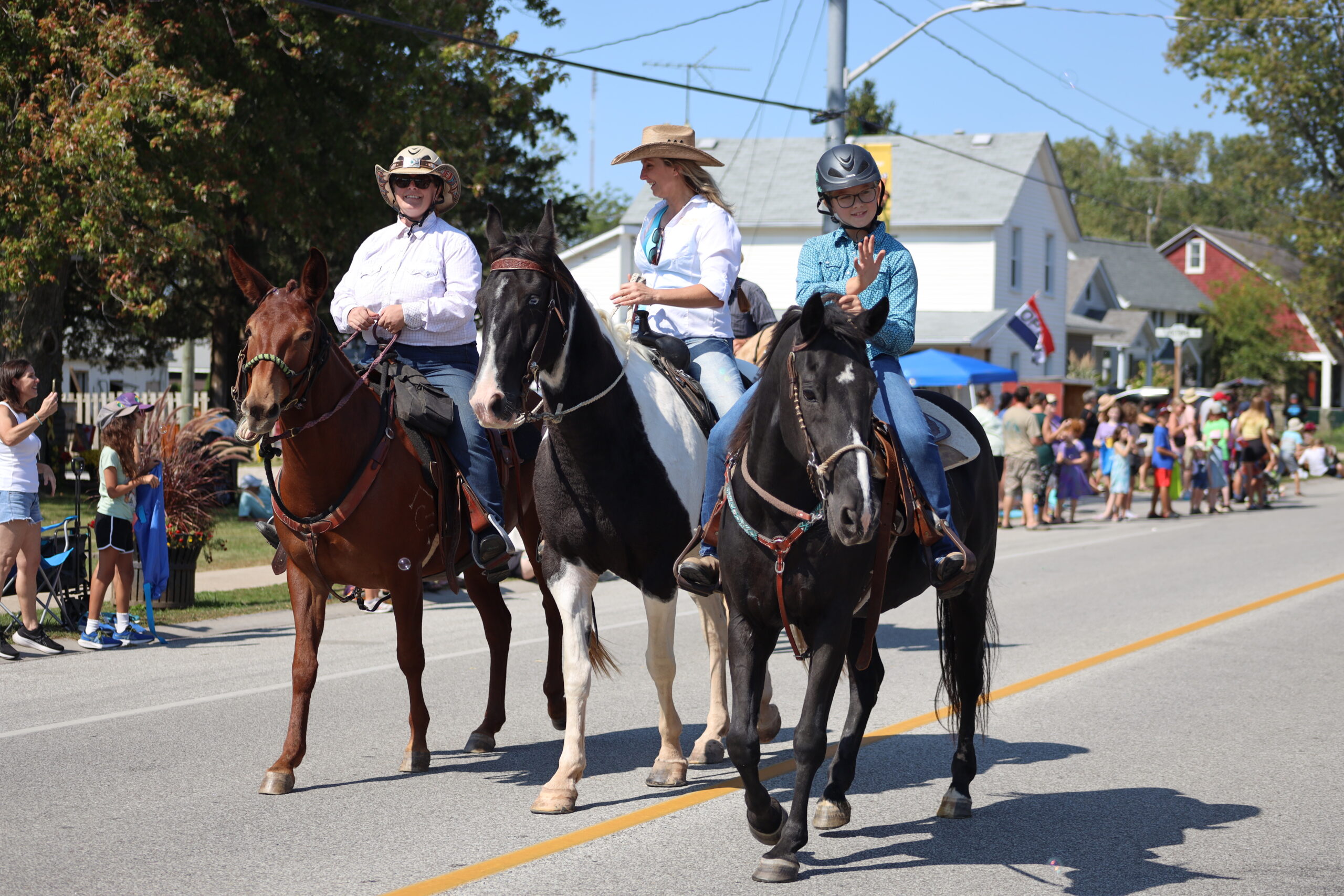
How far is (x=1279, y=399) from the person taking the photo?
215ft

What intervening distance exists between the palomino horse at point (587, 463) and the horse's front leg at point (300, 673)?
1.21 m

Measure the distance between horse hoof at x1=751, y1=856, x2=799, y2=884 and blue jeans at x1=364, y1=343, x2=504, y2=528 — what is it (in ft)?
8.46

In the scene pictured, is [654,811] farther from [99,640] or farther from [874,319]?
[99,640]

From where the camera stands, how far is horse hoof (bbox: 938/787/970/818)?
19.6ft

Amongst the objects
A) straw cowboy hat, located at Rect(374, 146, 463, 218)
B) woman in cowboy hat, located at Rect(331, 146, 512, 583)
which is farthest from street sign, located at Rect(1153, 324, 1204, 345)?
woman in cowboy hat, located at Rect(331, 146, 512, 583)

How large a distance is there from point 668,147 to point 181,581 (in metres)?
8.05

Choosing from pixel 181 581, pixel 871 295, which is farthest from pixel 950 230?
pixel 871 295

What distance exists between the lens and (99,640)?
419 inches

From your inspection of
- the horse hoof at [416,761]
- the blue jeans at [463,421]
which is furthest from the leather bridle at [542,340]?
the horse hoof at [416,761]

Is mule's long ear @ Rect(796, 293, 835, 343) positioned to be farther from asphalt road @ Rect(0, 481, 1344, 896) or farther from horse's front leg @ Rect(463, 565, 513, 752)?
horse's front leg @ Rect(463, 565, 513, 752)

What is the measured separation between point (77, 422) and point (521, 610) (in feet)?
78.7

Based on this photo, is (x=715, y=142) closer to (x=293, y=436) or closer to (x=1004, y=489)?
(x=1004, y=489)

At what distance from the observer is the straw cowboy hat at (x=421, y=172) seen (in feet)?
22.9

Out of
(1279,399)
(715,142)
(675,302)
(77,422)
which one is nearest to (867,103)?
(715,142)
